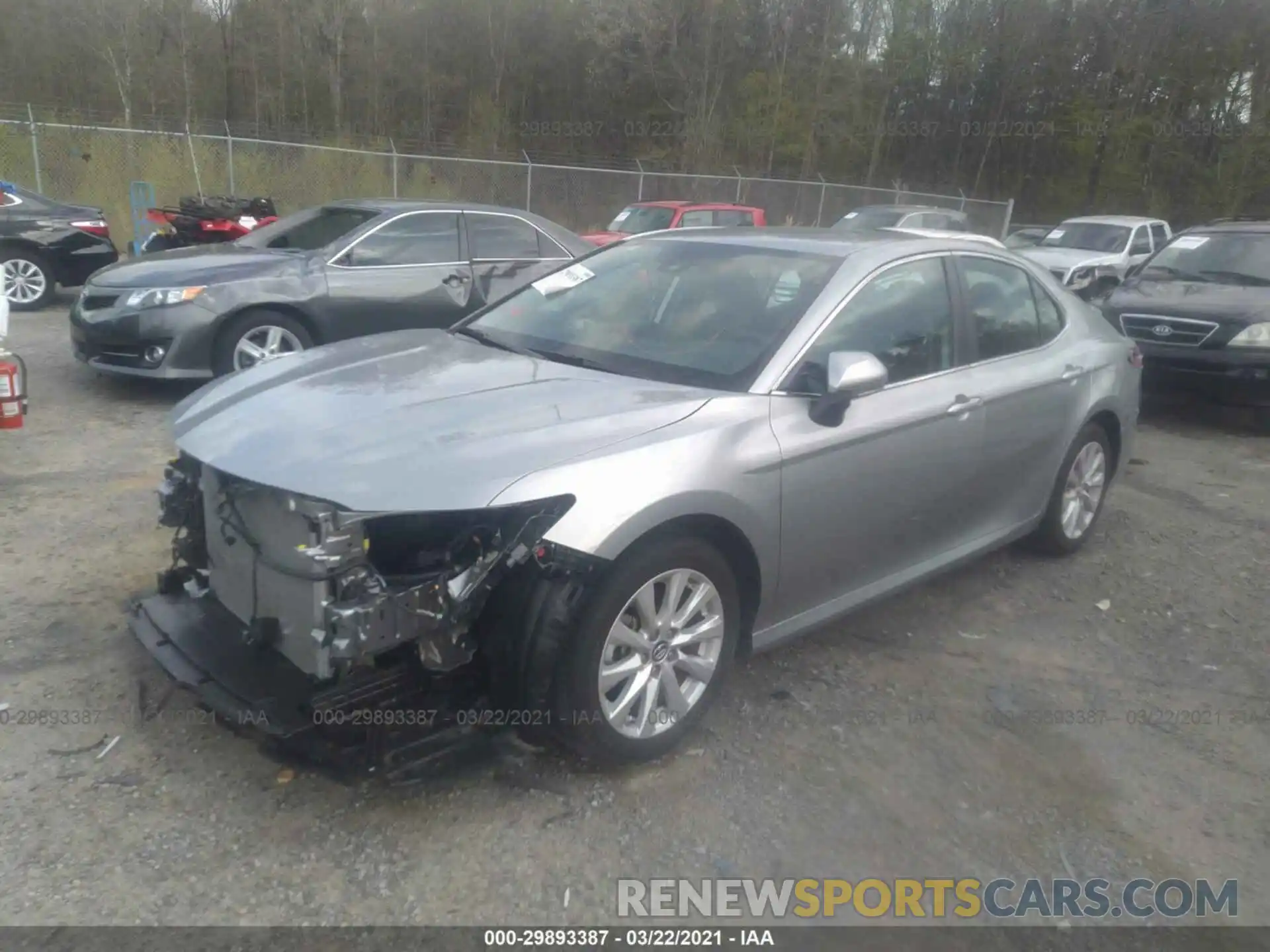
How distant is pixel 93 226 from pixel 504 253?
5.45 metres

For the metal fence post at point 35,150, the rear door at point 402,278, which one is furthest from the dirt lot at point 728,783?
the metal fence post at point 35,150

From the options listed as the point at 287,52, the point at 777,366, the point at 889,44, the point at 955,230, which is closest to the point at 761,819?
the point at 777,366

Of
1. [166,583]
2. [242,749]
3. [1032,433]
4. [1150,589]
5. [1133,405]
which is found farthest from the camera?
[1133,405]

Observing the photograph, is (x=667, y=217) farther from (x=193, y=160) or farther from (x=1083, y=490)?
(x=1083, y=490)

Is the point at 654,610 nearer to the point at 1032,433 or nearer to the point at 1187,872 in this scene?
the point at 1187,872

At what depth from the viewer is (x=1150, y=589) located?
529 centimetres

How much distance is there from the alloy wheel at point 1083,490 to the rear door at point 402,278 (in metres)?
4.67

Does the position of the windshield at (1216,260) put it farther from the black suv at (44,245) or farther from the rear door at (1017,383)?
the black suv at (44,245)

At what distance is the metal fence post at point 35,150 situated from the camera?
1691 cm

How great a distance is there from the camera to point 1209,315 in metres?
8.75

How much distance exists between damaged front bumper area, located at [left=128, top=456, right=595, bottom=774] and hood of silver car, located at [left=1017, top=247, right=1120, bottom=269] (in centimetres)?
1431

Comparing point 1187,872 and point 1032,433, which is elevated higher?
point 1032,433

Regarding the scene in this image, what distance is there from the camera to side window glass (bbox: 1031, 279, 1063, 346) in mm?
5098

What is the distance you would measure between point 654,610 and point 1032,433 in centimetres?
245
